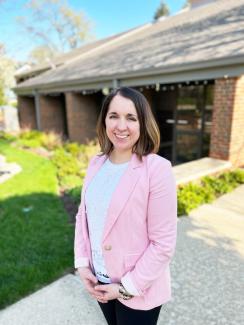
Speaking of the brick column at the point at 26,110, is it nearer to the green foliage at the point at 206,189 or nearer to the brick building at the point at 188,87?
the brick building at the point at 188,87

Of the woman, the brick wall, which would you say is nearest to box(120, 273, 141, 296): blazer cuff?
the woman

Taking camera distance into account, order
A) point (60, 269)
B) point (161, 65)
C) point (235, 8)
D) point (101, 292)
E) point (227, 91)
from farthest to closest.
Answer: point (235, 8) → point (161, 65) → point (227, 91) → point (60, 269) → point (101, 292)

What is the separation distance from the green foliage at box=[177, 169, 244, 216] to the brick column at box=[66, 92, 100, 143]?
7105 mm

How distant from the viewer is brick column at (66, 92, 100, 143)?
37.9 ft

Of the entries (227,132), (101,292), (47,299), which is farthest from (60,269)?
(227,132)

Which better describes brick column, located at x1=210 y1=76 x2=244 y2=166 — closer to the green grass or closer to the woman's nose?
the green grass

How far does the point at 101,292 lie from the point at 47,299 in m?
1.54

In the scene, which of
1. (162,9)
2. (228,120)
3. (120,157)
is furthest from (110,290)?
(162,9)

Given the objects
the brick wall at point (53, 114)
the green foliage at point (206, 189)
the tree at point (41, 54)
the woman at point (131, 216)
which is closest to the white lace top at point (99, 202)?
the woman at point (131, 216)

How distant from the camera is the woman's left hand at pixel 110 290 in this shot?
1.43 metres

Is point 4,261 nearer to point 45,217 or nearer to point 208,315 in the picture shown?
point 45,217

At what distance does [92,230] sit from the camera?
1.56 meters

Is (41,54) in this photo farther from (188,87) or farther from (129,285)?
(129,285)

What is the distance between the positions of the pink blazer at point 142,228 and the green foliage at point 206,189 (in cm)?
326
